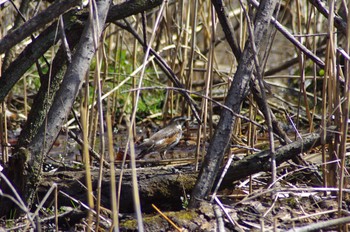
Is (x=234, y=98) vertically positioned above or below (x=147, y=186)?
above

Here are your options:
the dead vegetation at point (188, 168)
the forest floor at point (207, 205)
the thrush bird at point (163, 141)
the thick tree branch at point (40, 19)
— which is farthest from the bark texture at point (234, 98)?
the thrush bird at point (163, 141)

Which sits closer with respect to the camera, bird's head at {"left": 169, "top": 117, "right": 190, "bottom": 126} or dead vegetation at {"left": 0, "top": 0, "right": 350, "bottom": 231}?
dead vegetation at {"left": 0, "top": 0, "right": 350, "bottom": 231}

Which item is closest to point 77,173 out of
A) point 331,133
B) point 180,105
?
point 331,133

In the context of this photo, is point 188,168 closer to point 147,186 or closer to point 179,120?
point 147,186

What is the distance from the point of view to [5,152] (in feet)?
16.3

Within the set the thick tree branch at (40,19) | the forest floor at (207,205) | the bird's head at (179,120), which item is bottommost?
the forest floor at (207,205)

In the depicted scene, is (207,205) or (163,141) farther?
(163,141)

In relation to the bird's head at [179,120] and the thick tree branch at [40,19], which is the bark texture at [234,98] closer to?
the thick tree branch at [40,19]

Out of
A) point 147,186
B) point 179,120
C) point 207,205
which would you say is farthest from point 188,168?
point 179,120

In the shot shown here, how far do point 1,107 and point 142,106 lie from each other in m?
3.03

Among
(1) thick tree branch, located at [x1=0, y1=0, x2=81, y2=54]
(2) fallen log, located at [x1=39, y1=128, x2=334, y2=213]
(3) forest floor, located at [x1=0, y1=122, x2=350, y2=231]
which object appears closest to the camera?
(1) thick tree branch, located at [x1=0, y1=0, x2=81, y2=54]

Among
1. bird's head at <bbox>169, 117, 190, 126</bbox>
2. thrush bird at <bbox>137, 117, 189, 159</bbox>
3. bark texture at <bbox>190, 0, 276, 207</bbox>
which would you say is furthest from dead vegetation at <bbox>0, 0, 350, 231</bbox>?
bird's head at <bbox>169, 117, 190, 126</bbox>

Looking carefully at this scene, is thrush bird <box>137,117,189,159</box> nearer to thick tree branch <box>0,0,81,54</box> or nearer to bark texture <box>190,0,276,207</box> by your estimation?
bark texture <box>190,0,276,207</box>

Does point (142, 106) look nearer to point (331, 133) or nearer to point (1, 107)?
point (1, 107)
